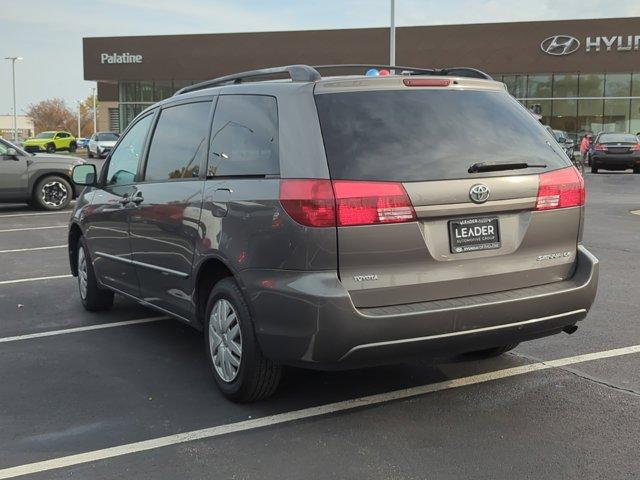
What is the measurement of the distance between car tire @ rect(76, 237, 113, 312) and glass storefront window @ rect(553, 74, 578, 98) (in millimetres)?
38300

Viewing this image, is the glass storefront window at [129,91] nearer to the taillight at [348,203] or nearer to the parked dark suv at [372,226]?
the parked dark suv at [372,226]

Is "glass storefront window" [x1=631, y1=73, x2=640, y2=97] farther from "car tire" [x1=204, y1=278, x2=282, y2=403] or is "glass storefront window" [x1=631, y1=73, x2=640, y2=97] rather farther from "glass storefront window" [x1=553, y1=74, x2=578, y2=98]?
"car tire" [x1=204, y1=278, x2=282, y2=403]

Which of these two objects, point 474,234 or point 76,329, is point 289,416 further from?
point 76,329

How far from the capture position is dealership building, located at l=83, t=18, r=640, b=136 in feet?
128

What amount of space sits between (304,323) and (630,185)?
20.0 m

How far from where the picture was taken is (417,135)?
3.75 meters

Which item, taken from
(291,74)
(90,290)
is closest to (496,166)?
(291,74)

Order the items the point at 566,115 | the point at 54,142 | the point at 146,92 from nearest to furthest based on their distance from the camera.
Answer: the point at 566,115, the point at 146,92, the point at 54,142

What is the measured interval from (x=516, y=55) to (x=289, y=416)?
129 ft

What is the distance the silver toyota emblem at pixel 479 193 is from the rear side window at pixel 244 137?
102 centimetres

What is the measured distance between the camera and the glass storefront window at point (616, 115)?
40031 millimetres

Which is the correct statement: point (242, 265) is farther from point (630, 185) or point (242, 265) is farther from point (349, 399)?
point (630, 185)

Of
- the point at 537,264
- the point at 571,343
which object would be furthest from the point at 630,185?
the point at 537,264

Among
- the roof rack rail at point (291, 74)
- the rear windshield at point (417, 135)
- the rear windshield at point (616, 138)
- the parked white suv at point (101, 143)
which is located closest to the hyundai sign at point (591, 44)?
the rear windshield at point (616, 138)
